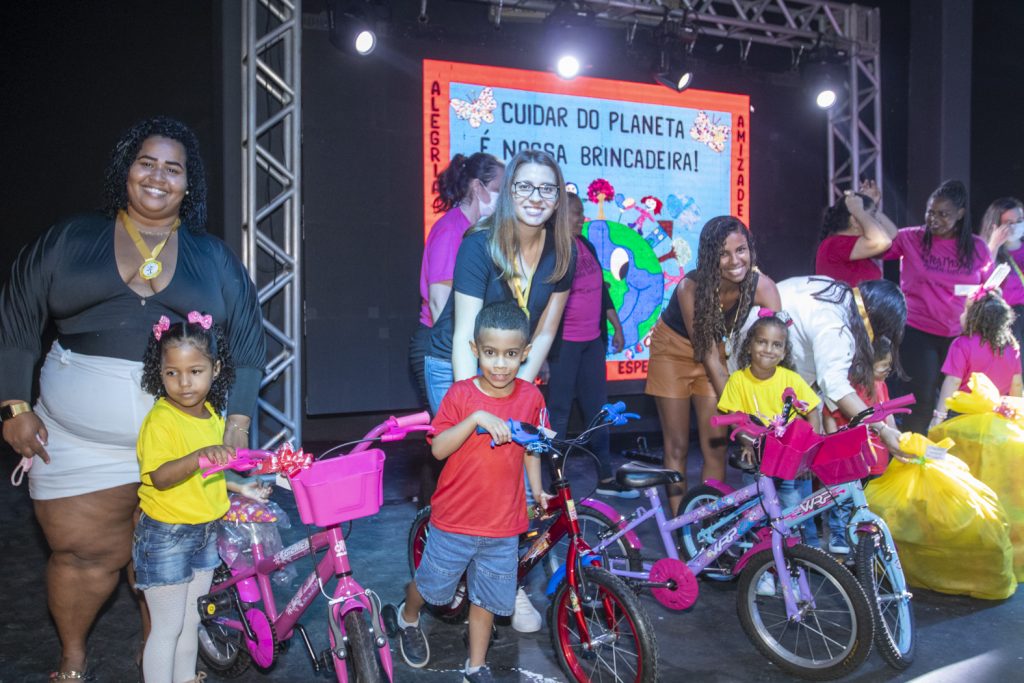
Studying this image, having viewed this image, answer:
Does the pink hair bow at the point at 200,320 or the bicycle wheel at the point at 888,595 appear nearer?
the pink hair bow at the point at 200,320

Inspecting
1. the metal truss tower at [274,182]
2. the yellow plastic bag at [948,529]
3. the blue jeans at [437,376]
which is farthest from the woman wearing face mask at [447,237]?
the metal truss tower at [274,182]

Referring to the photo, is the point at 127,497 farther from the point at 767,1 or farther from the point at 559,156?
the point at 767,1

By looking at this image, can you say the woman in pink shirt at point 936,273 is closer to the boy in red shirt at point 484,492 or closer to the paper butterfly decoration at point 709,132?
the paper butterfly decoration at point 709,132

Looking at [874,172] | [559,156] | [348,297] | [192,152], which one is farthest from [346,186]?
[874,172]

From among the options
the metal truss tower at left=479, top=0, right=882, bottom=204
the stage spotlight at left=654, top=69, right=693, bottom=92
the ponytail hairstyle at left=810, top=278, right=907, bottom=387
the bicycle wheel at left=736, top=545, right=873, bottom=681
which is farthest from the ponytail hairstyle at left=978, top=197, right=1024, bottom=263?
the bicycle wheel at left=736, top=545, right=873, bottom=681

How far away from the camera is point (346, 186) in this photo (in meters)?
6.61

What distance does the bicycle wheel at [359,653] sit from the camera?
207cm

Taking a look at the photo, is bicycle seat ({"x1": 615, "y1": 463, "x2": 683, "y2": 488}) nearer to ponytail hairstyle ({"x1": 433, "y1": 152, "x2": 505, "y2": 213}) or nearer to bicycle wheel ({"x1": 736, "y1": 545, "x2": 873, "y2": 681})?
bicycle wheel ({"x1": 736, "y1": 545, "x2": 873, "y2": 681})

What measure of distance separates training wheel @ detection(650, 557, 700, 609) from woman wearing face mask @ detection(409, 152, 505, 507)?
107 centimetres

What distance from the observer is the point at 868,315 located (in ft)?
13.0

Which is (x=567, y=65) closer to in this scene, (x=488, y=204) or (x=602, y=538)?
(x=488, y=204)

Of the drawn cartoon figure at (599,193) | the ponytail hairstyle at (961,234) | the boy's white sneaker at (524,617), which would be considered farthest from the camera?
the drawn cartoon figure at (599,193)

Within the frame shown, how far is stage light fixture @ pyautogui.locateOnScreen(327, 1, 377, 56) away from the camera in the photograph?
620 cm

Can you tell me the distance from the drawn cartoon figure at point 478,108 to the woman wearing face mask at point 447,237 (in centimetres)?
280
